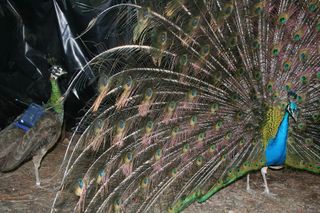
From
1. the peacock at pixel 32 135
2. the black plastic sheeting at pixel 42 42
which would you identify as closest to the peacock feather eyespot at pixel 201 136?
the peacock at pixel 32 135

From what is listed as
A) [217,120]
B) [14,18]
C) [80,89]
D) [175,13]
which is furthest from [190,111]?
[14,18]

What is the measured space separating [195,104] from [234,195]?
116 centimetres

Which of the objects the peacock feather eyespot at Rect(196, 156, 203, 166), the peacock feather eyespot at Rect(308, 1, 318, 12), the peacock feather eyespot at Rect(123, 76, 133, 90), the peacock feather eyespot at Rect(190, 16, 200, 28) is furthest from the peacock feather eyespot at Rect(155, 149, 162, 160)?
the peacock feather eyespot at Rect(308, 1, 318, 12)

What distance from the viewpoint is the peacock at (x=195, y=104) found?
9.77ft

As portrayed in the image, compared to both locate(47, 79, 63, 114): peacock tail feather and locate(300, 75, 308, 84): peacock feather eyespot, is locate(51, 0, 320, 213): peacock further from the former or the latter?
locate(47, 79, 63, 114): peacock tail feather

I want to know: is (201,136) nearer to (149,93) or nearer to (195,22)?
(149,93)

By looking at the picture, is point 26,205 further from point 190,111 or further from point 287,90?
point 287,90

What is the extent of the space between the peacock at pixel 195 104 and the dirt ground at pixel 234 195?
0.39m

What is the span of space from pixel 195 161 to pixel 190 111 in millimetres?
375

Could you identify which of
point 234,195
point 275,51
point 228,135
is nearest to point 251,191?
point 234,195

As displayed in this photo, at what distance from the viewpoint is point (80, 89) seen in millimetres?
4875

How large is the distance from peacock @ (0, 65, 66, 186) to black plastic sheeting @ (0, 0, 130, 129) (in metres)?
0.77

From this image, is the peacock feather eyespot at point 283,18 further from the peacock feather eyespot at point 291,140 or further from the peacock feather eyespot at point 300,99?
the peacock feather eyespot at point 291,140

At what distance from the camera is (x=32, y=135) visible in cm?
378
